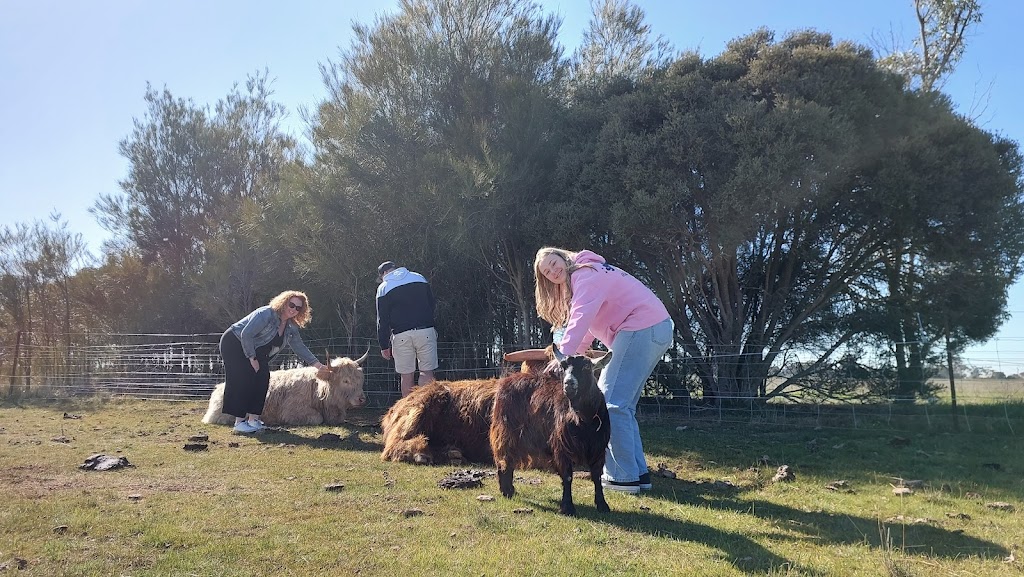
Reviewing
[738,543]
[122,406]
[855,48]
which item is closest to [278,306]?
[122,406]

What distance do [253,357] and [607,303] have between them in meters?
5.16

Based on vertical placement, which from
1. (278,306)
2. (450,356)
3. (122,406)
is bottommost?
(122,406)

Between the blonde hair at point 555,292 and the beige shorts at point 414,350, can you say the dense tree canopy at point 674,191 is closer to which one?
the beige shorts at point 414,350

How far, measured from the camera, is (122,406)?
11578mm

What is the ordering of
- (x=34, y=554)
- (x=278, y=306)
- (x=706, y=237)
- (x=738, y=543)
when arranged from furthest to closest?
(x=706, y=237)
(x=278, y=306)
(x=738, y=543)
(x=34, y=554)

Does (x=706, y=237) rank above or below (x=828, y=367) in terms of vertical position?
above

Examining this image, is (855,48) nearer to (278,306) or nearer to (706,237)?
(706,237)

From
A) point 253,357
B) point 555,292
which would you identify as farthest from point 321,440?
point 555,292

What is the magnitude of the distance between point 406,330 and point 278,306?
1.66 metres

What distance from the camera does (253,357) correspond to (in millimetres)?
7953

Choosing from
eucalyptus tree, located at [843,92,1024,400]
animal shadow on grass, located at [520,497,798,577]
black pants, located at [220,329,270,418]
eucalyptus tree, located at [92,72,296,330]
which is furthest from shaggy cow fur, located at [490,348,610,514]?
eucalyptus tree, located at [92,72,296,330]

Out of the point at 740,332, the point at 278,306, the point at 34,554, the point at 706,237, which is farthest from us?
the point at 740,332

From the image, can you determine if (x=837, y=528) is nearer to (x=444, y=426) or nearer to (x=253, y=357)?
(x=444, y=426)

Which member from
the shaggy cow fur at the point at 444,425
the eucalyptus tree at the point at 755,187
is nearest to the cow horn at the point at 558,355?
the shaggy cow fur at the point at 444,425
